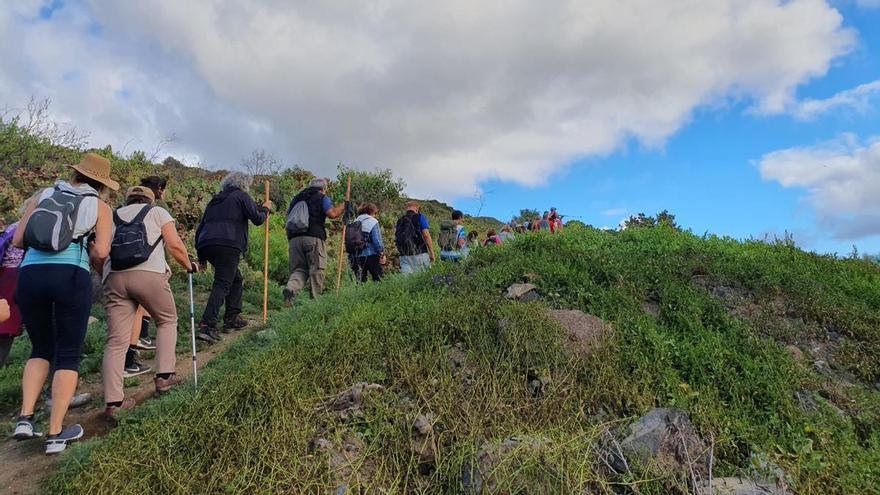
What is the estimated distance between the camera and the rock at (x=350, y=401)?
3.60m

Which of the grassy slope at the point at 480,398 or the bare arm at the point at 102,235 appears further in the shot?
the bare arm at the point at 102,235

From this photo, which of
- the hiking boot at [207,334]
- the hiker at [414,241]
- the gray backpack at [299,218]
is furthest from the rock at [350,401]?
the hiker at [414,241]

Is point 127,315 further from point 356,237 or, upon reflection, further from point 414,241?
point 414,241

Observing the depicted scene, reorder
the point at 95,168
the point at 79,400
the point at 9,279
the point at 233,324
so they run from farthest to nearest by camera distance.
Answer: the point at 233,324, the point at 79,400, the point at 9,279, the point at 95,168

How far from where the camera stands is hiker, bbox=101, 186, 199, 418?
168 inches

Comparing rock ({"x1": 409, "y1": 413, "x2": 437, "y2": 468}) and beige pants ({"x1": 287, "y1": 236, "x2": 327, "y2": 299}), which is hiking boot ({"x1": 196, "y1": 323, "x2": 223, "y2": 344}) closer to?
beige pants ({"x1": 287, "y1": 236, "x2": 327, "y2": 299})

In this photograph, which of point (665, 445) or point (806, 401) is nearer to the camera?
point (665, 445)

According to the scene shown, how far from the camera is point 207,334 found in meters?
6.23

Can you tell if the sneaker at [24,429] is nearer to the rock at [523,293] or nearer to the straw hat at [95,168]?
the straw hat at [95,168]

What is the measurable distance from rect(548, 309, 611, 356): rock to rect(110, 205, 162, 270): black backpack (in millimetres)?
3361

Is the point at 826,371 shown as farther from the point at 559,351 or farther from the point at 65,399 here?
the point at 65,399

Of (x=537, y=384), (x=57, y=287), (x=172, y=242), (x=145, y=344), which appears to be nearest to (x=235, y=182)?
(x=145, y=344)

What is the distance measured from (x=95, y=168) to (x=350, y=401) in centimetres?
261

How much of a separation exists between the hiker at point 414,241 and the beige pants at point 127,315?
4711 millimetres
